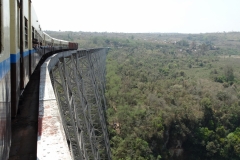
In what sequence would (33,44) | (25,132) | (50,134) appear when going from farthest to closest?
(33,44), (25,132), (50,134)


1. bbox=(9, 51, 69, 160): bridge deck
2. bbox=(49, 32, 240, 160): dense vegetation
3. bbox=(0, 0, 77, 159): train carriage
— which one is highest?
bbox=(0, 0, 77, 159): train carriage

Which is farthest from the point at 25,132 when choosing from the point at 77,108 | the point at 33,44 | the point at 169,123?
the point at 169,123

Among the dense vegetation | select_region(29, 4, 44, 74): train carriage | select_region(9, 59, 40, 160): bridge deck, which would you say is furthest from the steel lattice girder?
the dense vegetation

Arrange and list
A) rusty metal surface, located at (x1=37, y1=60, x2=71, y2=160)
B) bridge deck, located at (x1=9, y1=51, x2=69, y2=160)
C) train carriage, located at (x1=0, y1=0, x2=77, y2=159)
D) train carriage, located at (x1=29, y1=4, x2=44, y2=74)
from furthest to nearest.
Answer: train carriage, located at (x1=29, y1=4, x2=44, y2=74)
bridge deck, located at (x1=9, y1=51, x2=69, y2=160)
train carriage, located at (x1=0, y1=0, x2=77, y2=159)
rusty metal surface, located at (x1=37, y1=60, x2=71, y2=160)

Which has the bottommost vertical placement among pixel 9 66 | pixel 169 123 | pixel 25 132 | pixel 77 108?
pixel 169 123

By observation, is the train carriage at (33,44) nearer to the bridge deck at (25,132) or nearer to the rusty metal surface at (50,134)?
the bridge deck at (25,132)

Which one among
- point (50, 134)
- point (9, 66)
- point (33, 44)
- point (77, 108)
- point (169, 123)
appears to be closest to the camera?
point (50, 134)

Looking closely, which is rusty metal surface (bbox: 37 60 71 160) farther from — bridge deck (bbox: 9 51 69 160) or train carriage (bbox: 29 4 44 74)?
train carriage (bbox: 29 4 44 74)

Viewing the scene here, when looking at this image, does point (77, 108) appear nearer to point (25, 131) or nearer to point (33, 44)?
point (33, 44)

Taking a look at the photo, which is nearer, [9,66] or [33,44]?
[9,66]

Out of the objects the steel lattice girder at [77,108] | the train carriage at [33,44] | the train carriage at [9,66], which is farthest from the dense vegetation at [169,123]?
the train carriage at [9,66]

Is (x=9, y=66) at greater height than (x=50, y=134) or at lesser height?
greater

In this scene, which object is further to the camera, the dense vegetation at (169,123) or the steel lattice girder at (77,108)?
the dense vegetation at (169,123)
